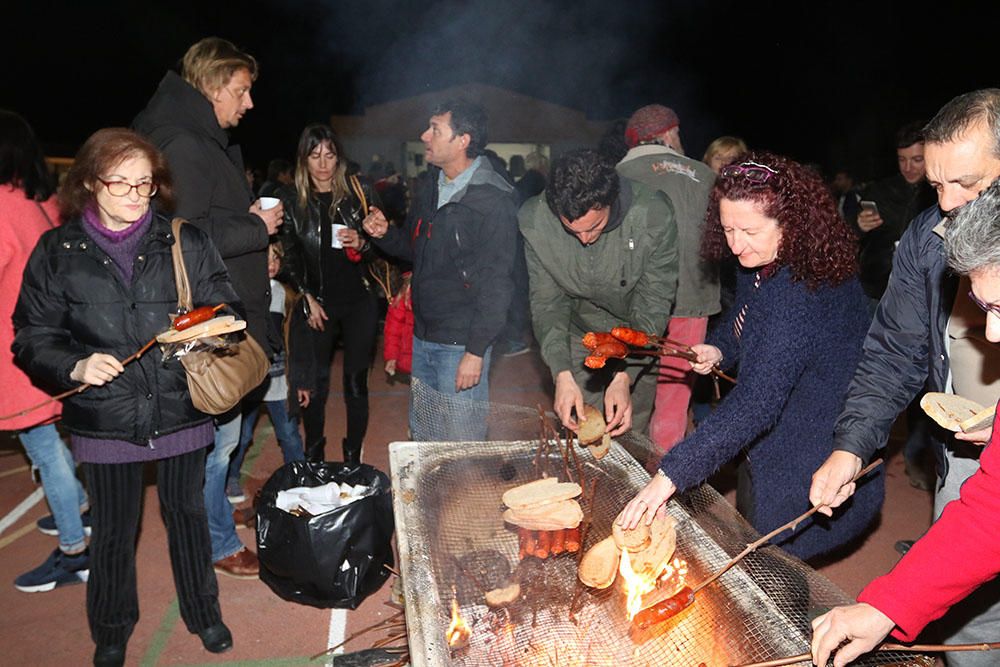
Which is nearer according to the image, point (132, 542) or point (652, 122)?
point (132, 542)

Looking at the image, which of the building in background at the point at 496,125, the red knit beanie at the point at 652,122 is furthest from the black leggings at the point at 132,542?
the building in background at the point at 496,125

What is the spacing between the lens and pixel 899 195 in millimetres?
4766

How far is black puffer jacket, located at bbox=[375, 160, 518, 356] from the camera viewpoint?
11.1 ft

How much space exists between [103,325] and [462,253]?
165 cm

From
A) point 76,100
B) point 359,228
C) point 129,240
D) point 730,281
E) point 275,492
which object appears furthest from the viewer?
point 76,100

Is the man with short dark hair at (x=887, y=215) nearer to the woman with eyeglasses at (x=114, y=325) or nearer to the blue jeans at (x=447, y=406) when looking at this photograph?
the blue jeans at (x=447, y=406)

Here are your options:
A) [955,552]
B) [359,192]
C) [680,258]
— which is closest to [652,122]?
[680,258]

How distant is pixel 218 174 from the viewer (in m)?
3.03

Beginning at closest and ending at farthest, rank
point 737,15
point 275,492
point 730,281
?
point 275,492, point 730,281, point 737,15

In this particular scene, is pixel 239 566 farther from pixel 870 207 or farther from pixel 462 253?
pixel 870 207

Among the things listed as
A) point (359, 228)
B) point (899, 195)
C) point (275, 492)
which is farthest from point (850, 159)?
point (275, 492)

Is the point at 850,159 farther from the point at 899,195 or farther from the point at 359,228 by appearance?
the point at 359,228

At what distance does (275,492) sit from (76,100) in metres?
20.3

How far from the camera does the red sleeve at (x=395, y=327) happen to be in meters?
4.10
